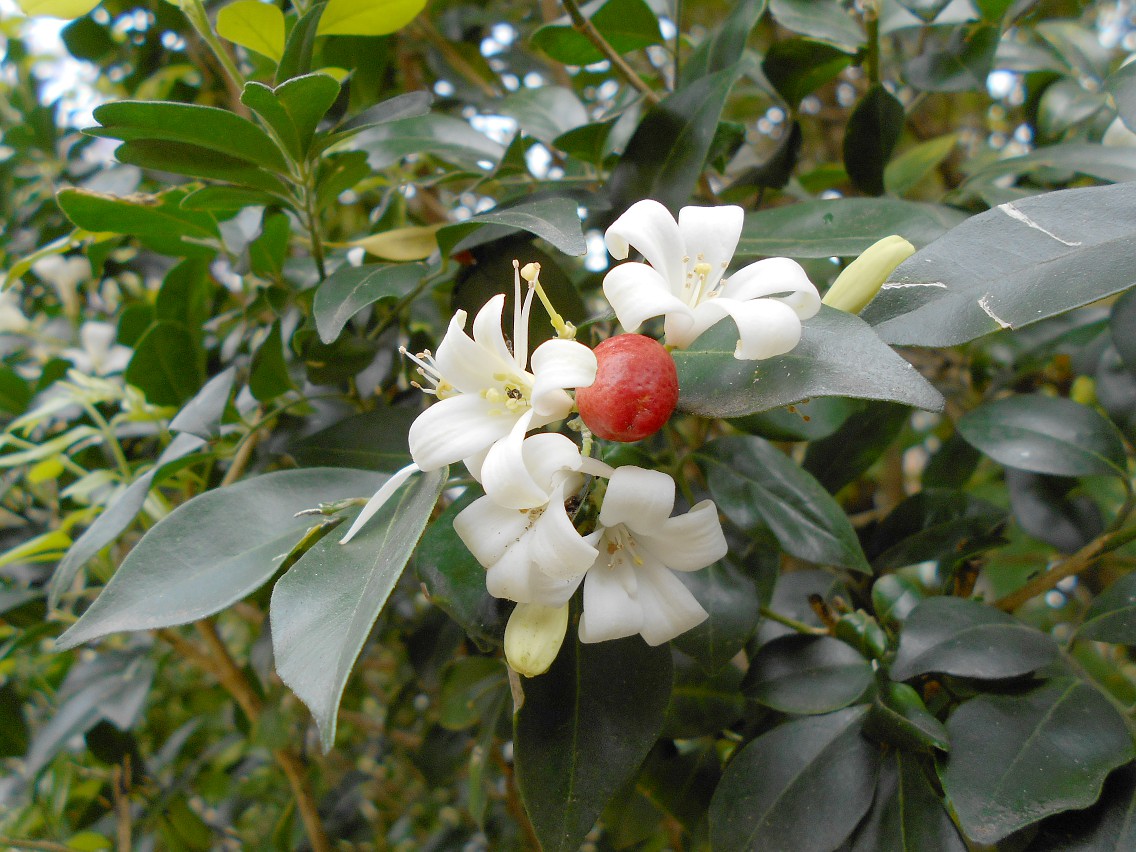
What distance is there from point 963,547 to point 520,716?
0.44 meters

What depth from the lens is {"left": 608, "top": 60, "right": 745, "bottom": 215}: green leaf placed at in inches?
24.7

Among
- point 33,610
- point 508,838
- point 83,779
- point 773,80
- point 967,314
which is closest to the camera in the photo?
point 967,314

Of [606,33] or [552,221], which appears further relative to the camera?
[606,33]

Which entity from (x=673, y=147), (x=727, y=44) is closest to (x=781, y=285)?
(x=673, y=147)

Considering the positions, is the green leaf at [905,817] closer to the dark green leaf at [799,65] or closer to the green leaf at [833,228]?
the green leaf at [833,228]

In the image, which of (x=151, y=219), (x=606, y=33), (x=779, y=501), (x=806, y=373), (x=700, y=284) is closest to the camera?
(x=806, y=373)

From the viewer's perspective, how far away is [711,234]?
0.49 metres

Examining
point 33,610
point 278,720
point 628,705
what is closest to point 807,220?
point 628,705

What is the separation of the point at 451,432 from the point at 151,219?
0.46 m

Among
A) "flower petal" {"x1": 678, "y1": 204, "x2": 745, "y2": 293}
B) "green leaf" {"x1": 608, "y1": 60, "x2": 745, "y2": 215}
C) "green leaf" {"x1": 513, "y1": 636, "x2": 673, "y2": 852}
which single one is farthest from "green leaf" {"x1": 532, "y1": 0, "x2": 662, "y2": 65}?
"green leaf" {"x1": 513, "y1": 636, "x2": 673, "y2": 852}

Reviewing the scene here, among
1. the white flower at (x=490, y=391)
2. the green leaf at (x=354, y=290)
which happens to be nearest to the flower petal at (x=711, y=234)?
the white flower at (x=490, y=391)

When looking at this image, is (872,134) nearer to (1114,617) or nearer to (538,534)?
(1114,617)

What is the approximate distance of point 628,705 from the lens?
537 mm

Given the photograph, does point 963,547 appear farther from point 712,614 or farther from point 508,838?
point 508,838
